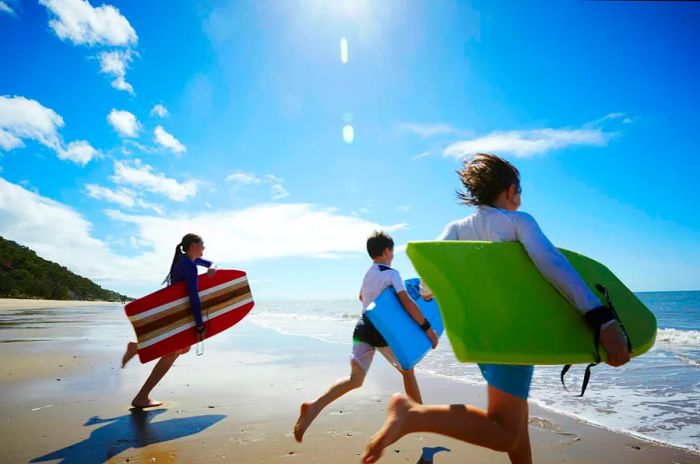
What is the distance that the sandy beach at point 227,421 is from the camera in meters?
3.06

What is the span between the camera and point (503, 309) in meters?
1.98

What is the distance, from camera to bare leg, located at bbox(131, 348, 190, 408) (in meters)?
4.35

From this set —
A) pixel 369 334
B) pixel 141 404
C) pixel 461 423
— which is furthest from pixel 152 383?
pixel 461 423

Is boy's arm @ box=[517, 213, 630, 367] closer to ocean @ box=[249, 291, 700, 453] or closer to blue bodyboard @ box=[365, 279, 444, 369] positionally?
blue bodyboard @ box=[365, 279, 444, 369]

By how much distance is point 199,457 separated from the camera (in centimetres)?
301

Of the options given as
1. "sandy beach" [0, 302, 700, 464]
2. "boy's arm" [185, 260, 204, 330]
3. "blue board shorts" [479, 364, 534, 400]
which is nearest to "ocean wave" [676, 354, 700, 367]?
"sandy beach" [0, 302, 700, 464]

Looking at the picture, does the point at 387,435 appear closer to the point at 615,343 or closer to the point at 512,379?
the point at 512,379

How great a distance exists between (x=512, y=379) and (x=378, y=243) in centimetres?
187

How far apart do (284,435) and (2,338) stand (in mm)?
10990

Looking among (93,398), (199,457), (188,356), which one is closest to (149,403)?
(93,398)

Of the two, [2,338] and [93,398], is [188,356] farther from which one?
[2,338]

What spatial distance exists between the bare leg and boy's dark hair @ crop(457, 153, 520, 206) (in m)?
3.75

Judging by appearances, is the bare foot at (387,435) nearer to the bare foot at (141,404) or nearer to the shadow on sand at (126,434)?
the shadow on sand at (126,434)

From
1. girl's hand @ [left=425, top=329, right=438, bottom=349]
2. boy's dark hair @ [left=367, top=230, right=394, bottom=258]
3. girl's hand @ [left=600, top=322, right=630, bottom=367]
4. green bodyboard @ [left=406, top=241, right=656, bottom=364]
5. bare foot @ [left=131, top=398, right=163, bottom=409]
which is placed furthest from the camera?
bare foot @ [left=131, top=398, right=163, bottom=409]
